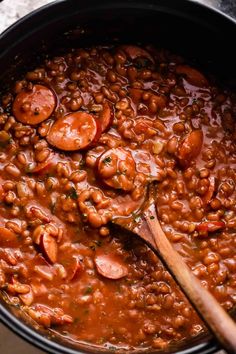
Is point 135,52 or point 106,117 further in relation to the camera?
point 135,52

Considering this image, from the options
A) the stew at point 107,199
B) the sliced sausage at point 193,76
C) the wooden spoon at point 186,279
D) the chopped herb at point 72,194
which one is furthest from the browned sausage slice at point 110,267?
the sliced sausage at point 193,76

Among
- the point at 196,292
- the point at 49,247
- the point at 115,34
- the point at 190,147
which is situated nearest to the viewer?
the point at 196,292

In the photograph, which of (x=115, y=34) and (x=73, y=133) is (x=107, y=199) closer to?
(x=73, y=133)

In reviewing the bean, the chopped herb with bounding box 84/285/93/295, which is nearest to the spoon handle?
the chopped herb with bounding box 84/285/93/295

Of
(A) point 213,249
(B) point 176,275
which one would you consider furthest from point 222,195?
(B) point 176,275

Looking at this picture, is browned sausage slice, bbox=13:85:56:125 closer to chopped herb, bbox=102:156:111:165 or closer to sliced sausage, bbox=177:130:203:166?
chopped herb, bbox=102:156:111:165

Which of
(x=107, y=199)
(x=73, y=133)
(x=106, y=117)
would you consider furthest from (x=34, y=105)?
(x=107, y=199)

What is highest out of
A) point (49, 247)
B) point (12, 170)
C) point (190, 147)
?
point (12, 170)

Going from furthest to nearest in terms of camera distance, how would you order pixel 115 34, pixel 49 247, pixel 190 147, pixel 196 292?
pixel 115 34 → pixel 190 147 → pixel 49 247 → pixel 196 292
